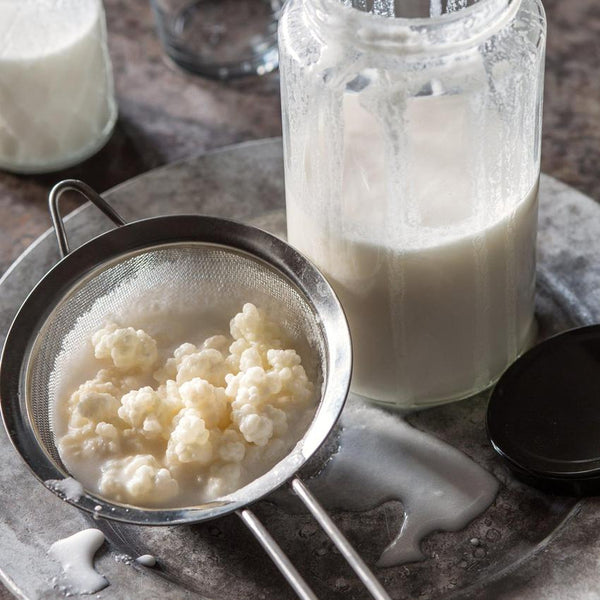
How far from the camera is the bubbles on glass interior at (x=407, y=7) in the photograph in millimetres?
1097

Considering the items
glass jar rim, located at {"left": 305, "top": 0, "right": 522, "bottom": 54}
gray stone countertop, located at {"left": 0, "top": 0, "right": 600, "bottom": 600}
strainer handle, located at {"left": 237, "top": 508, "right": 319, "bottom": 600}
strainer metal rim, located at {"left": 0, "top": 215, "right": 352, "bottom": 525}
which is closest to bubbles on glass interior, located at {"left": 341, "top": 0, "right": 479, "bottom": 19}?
glass jar rim, located at {"left": 305, "top": 0, "right": 522, "bottom": 54}

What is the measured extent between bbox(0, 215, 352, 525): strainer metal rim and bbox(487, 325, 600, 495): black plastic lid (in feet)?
0.59

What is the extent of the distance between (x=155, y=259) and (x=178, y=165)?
0.30m

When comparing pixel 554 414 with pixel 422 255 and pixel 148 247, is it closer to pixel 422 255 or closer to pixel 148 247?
pixel 422 255

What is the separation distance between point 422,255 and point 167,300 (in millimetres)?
291

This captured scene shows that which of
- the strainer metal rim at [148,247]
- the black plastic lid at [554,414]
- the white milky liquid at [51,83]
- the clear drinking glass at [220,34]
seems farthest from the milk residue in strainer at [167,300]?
the clear drinking glass at [220,34]

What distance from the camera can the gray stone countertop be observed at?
4.75 ft

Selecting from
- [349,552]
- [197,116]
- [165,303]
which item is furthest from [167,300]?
[197,116]

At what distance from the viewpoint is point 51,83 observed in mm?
1391

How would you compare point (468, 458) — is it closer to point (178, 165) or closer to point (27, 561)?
point (27, 561)

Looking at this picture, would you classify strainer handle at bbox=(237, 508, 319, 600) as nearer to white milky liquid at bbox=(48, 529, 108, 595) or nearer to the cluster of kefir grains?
the cluster of kefir grains

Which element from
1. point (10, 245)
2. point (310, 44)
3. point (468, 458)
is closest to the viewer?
point (310, 44)

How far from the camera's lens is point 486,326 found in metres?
1.11

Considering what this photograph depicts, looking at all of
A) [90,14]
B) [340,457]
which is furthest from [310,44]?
[90,14]
